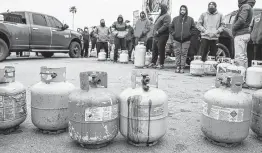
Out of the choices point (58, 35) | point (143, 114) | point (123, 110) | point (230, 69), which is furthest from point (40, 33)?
point (143, 114)

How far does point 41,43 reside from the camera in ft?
36.2

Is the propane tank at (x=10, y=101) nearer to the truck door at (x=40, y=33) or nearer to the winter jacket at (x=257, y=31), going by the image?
the winter jacket at (x=257, y=31)

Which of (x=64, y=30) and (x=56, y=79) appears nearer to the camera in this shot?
(x=56, y=79)

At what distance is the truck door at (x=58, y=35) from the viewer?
11.7 meters

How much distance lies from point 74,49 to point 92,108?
1157 cm

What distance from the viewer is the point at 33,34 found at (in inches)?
413

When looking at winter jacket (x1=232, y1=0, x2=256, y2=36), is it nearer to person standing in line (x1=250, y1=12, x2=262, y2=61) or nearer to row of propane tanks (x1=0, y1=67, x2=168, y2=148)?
person standing in line (x1=250, y1=12, x2=262, y2=61)

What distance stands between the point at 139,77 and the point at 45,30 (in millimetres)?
9528

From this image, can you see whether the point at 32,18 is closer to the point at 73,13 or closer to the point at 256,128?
the point at 256,128

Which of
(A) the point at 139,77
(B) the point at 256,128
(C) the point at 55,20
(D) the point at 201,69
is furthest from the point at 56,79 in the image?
(C) the point at 55,20

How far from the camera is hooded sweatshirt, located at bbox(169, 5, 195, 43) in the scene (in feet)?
24.5

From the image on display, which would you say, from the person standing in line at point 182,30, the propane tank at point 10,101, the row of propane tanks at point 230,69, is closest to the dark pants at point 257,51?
the row of propane tanks at point 230,69

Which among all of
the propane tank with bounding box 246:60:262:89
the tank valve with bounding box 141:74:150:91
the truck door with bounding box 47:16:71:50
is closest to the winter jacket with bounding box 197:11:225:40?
the propane tank with bounding box 246:60:262:89

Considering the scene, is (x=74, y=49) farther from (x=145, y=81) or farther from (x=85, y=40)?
(x=145, y=81)
